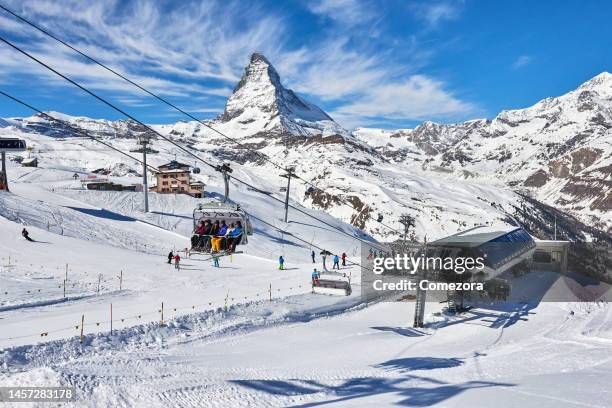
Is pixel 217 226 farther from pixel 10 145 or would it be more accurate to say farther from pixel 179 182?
pixel 179 182

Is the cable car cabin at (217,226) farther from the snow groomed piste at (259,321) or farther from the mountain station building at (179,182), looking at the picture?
the mountain station building at (179,182)

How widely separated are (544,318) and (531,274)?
504 inches

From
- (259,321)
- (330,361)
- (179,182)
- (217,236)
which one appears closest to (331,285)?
(259,321)

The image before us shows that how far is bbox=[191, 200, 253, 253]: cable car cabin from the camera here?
62.7 ft

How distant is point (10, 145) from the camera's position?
2397 inches

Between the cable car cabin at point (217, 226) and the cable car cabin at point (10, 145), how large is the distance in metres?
51.2

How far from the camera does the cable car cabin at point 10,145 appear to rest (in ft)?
196

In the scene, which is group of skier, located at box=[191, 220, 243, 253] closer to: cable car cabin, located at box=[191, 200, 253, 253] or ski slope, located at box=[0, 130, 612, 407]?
cable car cabin, located at box=[191, 200, 253, 253]

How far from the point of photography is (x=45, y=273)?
98.3ft

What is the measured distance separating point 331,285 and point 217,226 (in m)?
12.3
